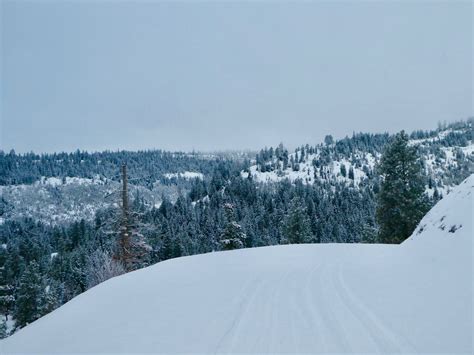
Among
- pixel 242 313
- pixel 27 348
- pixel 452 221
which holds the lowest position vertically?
pixel 27 348

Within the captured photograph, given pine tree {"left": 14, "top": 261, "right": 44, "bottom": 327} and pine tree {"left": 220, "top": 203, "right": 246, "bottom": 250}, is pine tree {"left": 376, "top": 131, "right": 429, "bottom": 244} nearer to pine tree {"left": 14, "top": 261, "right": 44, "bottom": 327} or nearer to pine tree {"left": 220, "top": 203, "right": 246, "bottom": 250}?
pine tree {"left": 220, "top": 203, "right": 246, "bottom": 250}

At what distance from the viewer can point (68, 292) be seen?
Result: 190ft

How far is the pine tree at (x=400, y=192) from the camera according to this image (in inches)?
908

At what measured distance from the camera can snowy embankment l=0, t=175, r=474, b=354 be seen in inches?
178

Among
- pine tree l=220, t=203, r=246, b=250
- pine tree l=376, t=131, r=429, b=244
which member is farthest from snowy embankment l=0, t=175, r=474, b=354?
pine tree l=220, t=203, r=246, b=250

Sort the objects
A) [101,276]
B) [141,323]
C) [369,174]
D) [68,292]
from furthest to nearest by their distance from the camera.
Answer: [369,174] → [68,292] → [101,276] → [141,323]

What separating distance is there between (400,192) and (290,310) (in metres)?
20.8

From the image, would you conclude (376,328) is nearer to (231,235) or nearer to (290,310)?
(290,310)

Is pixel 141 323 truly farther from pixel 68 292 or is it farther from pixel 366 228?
pixel 68 292

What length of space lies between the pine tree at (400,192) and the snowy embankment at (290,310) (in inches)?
553

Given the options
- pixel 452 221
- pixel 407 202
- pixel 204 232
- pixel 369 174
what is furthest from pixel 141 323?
pixel 369 174

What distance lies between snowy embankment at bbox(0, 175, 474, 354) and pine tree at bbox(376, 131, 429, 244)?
46.1 ft

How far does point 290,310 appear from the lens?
5922 millimetres

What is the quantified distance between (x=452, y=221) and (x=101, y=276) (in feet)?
60.7
